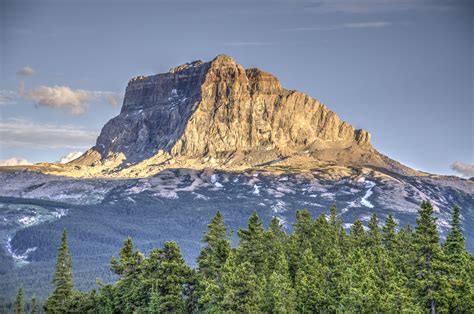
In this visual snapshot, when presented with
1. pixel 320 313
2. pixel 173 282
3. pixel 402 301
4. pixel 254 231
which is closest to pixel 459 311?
pixel 402 301

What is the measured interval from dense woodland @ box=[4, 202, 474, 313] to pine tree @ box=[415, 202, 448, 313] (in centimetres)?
11

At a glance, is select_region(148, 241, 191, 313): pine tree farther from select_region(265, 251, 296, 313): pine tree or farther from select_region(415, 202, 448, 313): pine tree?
select_region(415, 202, 448, 313): pine tree

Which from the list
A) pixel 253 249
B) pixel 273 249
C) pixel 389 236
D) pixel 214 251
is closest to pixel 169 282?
pixel 214 251

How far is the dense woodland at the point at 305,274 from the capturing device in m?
86.0

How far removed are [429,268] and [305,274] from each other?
1891 centimetres

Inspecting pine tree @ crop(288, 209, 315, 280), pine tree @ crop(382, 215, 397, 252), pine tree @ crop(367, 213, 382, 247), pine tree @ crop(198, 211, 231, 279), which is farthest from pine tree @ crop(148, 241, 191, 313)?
pine tree @ crop(382, 215, 397, 252)

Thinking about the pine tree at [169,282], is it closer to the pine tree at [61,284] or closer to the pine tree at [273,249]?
the pine tree at [273,249]

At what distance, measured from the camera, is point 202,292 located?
106 meters

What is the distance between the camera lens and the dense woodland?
282 ft

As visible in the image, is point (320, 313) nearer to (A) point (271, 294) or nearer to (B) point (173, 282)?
(A) point (271, 294)

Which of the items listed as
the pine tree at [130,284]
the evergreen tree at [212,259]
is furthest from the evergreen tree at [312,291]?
the pine tree at [130,284]

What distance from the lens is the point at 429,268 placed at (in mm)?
87500

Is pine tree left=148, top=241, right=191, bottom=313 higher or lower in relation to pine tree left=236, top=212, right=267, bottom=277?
lower

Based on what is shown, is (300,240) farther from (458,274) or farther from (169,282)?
(458,274)
